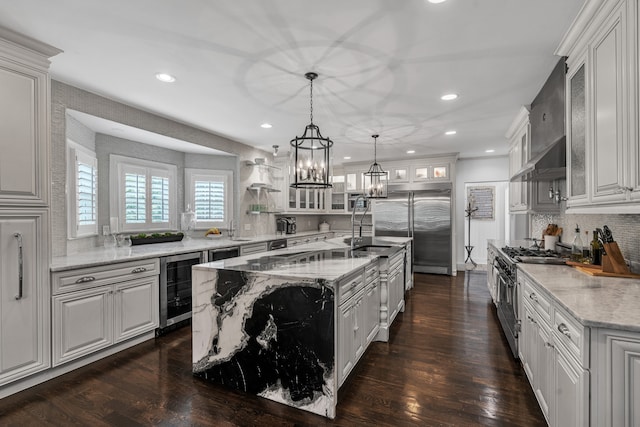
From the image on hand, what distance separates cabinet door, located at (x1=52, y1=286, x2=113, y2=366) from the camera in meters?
2.44

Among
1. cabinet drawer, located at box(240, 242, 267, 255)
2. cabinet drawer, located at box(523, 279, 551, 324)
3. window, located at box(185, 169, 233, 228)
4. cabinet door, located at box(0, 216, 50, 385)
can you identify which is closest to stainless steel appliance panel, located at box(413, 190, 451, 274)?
cabinet drawer, located at box(240, 242, 267, 255)

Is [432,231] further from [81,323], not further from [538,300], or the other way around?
[81,323]

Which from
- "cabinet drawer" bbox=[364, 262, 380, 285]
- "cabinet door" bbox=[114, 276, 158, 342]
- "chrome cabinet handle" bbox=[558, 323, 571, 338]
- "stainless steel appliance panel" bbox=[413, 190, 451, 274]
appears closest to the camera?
"chrome cabinet handle" bbox=[558, 323, 571, 338]

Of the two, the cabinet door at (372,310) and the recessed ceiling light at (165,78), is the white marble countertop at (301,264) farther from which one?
the recessed ceiling light at (165,78)

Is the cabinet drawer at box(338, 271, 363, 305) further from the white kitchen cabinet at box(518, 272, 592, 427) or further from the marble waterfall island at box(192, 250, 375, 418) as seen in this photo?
the white kitchen cabinet at box(518, 272, 592, 427)

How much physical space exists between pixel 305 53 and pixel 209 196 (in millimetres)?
3399

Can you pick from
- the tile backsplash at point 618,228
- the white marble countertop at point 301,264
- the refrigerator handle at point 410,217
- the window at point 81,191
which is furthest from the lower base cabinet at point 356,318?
the refrigerator handle at point 410,217

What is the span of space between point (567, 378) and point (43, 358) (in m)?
3.41

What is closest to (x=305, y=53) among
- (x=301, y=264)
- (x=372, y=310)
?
(x=301, y=264)

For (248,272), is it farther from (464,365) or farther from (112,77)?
(112,77)

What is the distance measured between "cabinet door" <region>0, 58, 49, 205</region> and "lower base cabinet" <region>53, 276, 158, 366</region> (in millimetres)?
859

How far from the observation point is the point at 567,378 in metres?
1.42

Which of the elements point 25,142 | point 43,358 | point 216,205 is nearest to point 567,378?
point 43,358

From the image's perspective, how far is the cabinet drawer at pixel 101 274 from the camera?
97.3 inches
